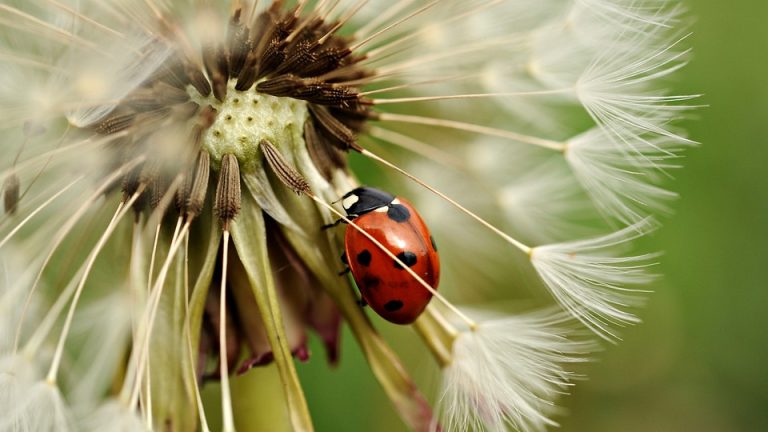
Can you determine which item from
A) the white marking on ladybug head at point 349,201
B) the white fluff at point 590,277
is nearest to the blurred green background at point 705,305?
the white fluff at point 590,277

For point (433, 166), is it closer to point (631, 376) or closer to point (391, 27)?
point (391, 27)

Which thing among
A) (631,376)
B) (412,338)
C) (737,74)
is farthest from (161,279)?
A: (737,74)

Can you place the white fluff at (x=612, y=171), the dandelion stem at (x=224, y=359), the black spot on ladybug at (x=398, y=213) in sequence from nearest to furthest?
the dandelion stem at (x=224, y=359) → the black spot on ladybug at (x=398, y=213) → the white fluff at (x=612, y=171)

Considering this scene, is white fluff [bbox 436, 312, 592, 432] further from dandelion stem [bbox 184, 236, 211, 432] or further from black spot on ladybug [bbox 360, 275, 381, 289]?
dandelion stem [bbox 184, 236, 211, 432]

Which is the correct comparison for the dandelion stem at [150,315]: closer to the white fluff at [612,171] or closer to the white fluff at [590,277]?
the white fluff at [590,277]

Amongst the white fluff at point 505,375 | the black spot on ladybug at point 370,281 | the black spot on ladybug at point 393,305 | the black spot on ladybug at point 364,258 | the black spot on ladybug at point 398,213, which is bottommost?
the white fluff at point 505,375

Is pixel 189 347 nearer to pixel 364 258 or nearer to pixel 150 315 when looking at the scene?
pixel 150 315

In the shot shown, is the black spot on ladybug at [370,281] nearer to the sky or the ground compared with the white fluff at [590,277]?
nearer to the sky
